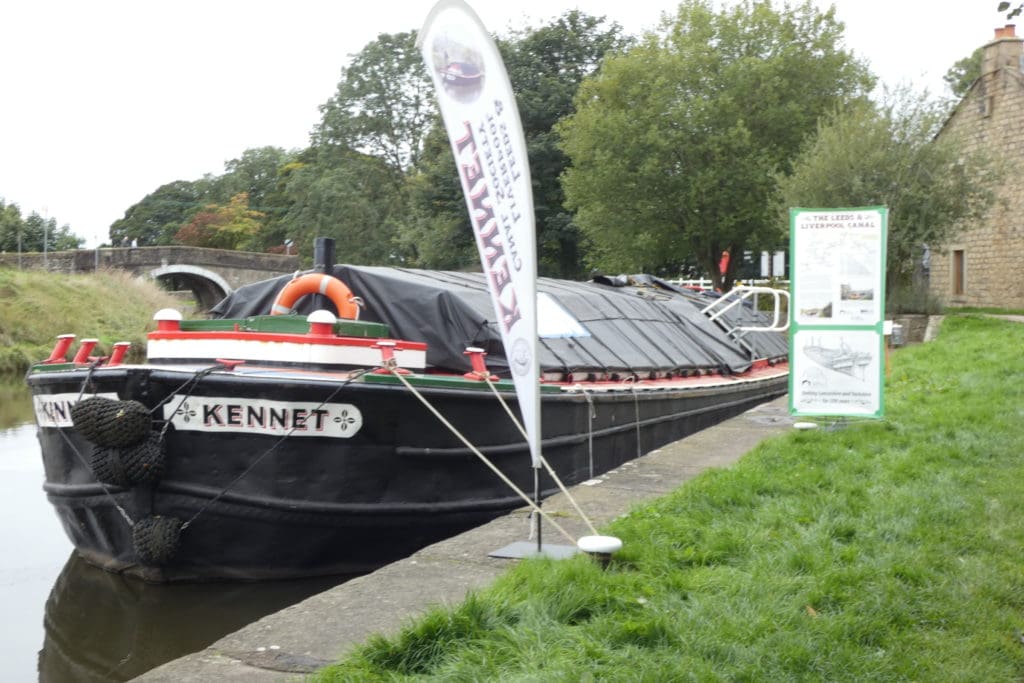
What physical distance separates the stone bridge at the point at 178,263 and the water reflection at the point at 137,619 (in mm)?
35294

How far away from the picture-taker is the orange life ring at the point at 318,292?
29.7ft

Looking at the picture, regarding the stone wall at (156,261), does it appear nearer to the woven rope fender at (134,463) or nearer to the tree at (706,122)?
the tree at (706,122)

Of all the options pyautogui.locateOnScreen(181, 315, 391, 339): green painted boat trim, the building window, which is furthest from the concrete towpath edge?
the building window

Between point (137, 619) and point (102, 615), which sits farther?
point (102, 615)

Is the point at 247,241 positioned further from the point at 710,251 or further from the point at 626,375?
the point at 626,375

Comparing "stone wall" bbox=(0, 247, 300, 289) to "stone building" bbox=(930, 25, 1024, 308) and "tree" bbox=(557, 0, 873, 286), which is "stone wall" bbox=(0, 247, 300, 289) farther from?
"stone building" bbox=(930, 25, 1024, 308)

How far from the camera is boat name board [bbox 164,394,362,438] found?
7.48 m

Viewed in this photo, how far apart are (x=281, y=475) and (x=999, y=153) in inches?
1124

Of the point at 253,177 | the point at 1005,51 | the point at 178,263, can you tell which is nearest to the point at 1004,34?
the point at 1005,51

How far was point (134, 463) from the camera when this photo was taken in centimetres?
745

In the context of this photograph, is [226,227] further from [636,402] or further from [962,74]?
[636,402]

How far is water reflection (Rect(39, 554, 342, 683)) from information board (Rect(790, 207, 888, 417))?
14.4 ft

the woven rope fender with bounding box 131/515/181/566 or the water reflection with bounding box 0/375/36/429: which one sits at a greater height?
the woven rope fender with bounding box 131/515/181/566

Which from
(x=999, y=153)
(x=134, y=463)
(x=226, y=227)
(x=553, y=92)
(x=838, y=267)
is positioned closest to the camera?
(x=134, y=463)
